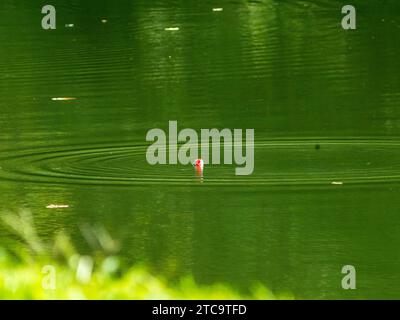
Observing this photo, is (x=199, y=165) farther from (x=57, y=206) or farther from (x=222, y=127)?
(x=222, y=127)

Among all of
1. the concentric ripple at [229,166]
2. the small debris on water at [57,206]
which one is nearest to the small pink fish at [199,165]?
the concentric ripple at [229,166]

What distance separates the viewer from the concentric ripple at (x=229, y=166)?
870 cm

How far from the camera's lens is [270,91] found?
12.4 meters

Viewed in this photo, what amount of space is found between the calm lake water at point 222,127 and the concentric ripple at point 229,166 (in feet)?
0.05

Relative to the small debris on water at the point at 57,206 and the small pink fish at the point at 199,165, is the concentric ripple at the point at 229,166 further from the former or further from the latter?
the small debris on water at the point at 57,206

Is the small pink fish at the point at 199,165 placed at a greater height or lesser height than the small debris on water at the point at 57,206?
greater

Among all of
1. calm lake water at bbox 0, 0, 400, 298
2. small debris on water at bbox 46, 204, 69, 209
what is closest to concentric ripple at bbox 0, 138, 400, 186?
calm lake water at bbox 0, 0, 400, 298

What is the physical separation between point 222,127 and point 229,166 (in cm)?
149

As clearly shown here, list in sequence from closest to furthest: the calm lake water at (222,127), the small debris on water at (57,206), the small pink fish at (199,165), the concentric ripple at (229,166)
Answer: the calm lake water at (222,127)
the small debris on water at (57,206)
the concentric ripple at (229,166)
the small pink fish at (199,165)

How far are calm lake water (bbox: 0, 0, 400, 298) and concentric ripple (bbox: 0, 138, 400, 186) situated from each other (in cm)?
1

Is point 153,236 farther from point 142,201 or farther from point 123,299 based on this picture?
point 123,299

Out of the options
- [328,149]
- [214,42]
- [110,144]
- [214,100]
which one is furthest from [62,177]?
→ [214,42]

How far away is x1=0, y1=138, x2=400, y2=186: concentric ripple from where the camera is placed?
8.70 metres

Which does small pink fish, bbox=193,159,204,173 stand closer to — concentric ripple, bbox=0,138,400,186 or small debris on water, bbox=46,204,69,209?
concentric ripple, bbox=0,138,400,186
